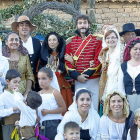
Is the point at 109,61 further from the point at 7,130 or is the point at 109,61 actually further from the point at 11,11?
the point at 11,11

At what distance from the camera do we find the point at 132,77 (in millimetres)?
4613

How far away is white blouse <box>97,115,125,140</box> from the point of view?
4336 mm

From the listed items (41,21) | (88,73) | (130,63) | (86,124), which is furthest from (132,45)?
(41,21)

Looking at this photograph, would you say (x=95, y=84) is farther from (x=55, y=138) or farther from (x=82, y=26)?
(x=55, y=138)

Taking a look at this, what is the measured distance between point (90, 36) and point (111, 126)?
162cm

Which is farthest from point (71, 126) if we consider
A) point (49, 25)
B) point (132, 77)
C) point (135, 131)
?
point (49, 25)

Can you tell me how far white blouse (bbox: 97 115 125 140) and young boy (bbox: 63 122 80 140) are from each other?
0.46m

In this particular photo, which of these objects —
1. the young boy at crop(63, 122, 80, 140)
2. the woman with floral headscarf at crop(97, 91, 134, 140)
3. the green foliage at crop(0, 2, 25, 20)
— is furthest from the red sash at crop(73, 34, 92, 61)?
the green foliage at crop(0, 2, 25, 20)

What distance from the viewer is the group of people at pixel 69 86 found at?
4223 mm

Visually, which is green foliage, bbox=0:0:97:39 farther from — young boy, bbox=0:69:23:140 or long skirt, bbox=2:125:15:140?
long skirt, bbox=2:125:15:140

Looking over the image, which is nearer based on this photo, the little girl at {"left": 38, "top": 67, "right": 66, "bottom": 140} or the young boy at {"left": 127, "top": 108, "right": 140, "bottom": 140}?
the young boy at {"left": 127, "top": 108, "right": 140, "bottom": 140}

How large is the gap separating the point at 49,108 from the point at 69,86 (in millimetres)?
904

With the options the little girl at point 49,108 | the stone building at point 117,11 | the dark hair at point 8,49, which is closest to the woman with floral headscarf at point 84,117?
the little girl at point 49,108

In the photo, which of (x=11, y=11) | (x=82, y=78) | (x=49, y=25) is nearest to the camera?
(x=82, y=78)
